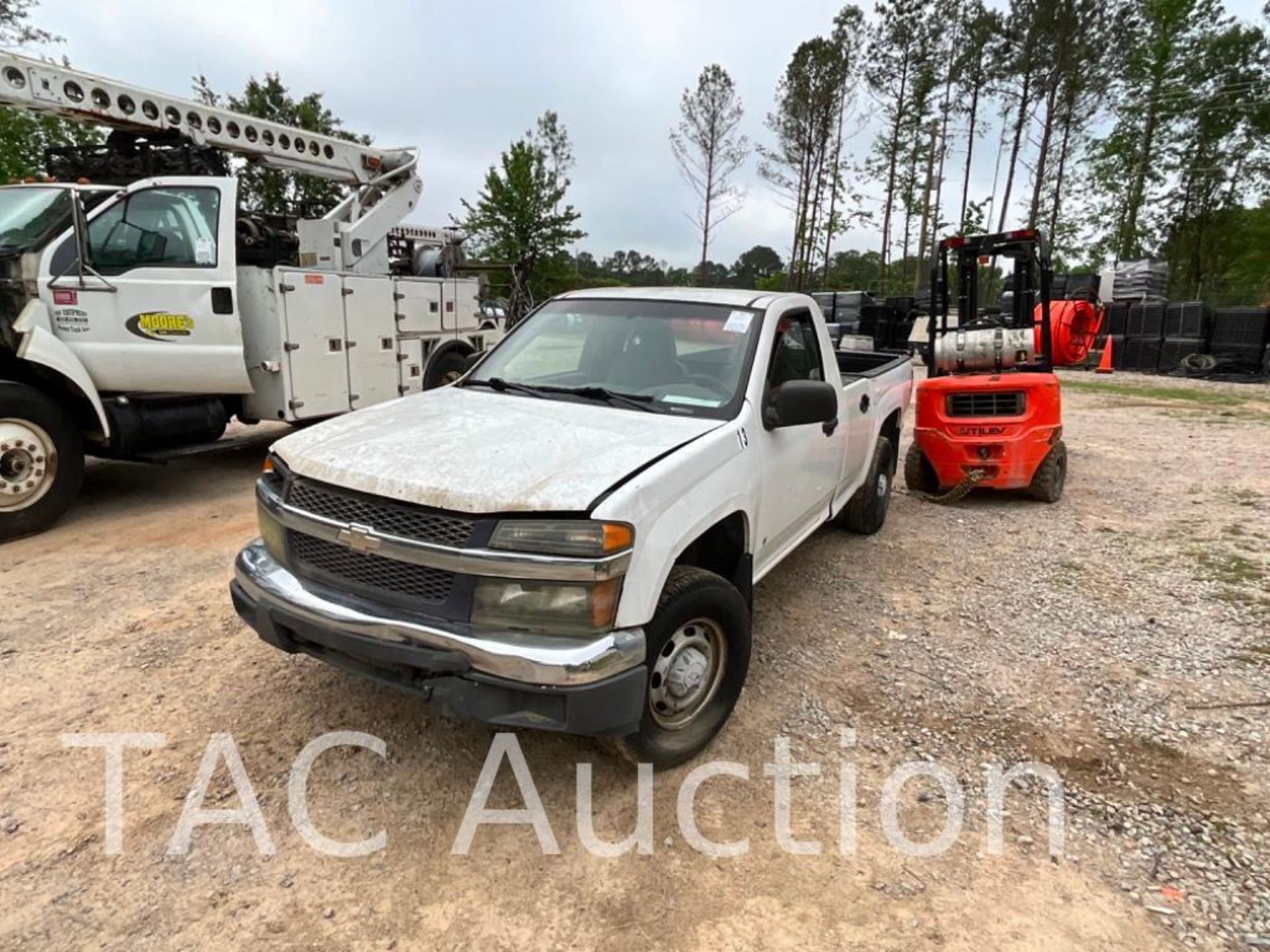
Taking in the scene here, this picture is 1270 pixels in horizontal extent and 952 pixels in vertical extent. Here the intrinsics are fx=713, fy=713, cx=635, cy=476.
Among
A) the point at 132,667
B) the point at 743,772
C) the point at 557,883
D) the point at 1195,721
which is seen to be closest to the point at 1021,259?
the point at 1195,721

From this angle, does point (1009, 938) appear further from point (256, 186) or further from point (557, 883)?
point (256, 186)

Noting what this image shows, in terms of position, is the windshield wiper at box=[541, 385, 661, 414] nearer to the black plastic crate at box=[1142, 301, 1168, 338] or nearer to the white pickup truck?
the white pickup truck

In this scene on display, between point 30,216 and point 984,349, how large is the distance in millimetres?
8128

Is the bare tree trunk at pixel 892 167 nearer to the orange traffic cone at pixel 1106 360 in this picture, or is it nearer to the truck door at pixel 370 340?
the orange traffic cone at pixel 1106 360

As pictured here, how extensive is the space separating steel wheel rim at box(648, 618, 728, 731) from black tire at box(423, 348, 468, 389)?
19.9 feet

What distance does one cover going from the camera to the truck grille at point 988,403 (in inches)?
250

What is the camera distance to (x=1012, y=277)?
7.75 meters

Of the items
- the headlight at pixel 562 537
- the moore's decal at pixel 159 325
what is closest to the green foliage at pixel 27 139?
the moore's decal at pixel 159 325

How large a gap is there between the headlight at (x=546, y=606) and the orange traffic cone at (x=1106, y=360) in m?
20.4

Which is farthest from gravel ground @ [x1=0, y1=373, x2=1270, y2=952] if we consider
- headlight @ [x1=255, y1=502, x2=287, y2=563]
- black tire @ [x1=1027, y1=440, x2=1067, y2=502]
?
black tire @ [x1=1027, y1=440, x2=1067, y2=502]

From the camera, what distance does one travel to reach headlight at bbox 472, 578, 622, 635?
2256 millimetres

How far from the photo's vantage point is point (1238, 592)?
180 inches

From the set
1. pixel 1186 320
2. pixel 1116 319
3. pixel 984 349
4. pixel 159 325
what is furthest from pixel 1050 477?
pixel 1116 319

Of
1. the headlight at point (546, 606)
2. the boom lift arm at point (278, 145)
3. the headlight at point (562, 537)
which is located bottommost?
the headlight at point (546, 606)
